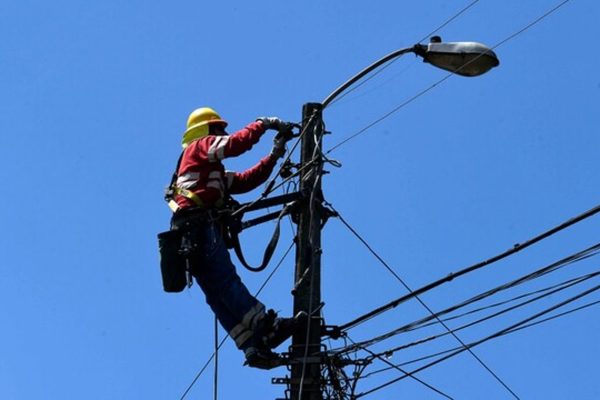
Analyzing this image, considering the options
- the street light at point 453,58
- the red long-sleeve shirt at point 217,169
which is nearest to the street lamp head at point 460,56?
the street light at point 453,58

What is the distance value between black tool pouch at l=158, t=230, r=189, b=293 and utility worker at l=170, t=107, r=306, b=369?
0.23ft

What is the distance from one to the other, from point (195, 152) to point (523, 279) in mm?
2761

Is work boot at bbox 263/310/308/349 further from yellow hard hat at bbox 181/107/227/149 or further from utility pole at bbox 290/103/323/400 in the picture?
yellow hard hat at bbox 181/107/227/149

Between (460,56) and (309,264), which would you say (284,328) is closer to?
(309,264)

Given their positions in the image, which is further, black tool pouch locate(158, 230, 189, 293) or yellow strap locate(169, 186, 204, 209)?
yellow strap locate(169, 186, 204, 209)

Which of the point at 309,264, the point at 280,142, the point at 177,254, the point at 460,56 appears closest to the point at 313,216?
the point at 309,264

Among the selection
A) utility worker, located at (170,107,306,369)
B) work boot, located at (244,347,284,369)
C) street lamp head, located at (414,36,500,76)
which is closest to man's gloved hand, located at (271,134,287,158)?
utility worker, located at (170,107,306,369)

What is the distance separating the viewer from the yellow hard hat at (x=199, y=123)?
36.5 ft

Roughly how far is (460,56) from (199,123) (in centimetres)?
199

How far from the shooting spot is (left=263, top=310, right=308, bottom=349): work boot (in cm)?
1007

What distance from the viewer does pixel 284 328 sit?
10.1m

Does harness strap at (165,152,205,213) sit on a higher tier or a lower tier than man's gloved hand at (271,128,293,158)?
lower

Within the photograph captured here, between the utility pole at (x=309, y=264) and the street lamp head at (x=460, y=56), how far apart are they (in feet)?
2.84

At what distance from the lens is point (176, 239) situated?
1045 cm
